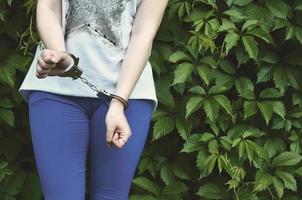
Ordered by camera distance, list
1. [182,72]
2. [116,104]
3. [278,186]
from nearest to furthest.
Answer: [116,104] → [182,72] → [278,186]

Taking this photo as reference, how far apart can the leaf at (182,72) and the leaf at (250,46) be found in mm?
194

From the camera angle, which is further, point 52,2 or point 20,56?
point 20,56

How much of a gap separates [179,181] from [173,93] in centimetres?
32

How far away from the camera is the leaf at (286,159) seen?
2336 millimetres

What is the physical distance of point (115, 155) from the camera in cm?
156

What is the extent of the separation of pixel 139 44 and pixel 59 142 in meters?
0.29

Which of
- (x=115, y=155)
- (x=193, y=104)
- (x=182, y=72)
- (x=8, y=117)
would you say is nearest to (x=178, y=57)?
(x=182, y=72)

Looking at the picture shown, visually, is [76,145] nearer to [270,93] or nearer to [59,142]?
[59,142]

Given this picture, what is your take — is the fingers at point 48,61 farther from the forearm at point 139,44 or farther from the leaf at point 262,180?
the leaf at point 262,180

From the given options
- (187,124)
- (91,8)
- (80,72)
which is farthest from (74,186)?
(187,124)

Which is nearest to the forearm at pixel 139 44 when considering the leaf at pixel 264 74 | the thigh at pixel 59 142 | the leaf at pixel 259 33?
the thigh at pixel 59 142

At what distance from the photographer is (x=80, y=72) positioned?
1482mm

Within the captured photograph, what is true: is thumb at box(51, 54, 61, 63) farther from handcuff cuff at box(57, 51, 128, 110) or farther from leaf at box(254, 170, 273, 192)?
leaf at box(254, 170, 273, 192)

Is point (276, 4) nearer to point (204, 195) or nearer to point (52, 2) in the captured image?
point (204, 195)
